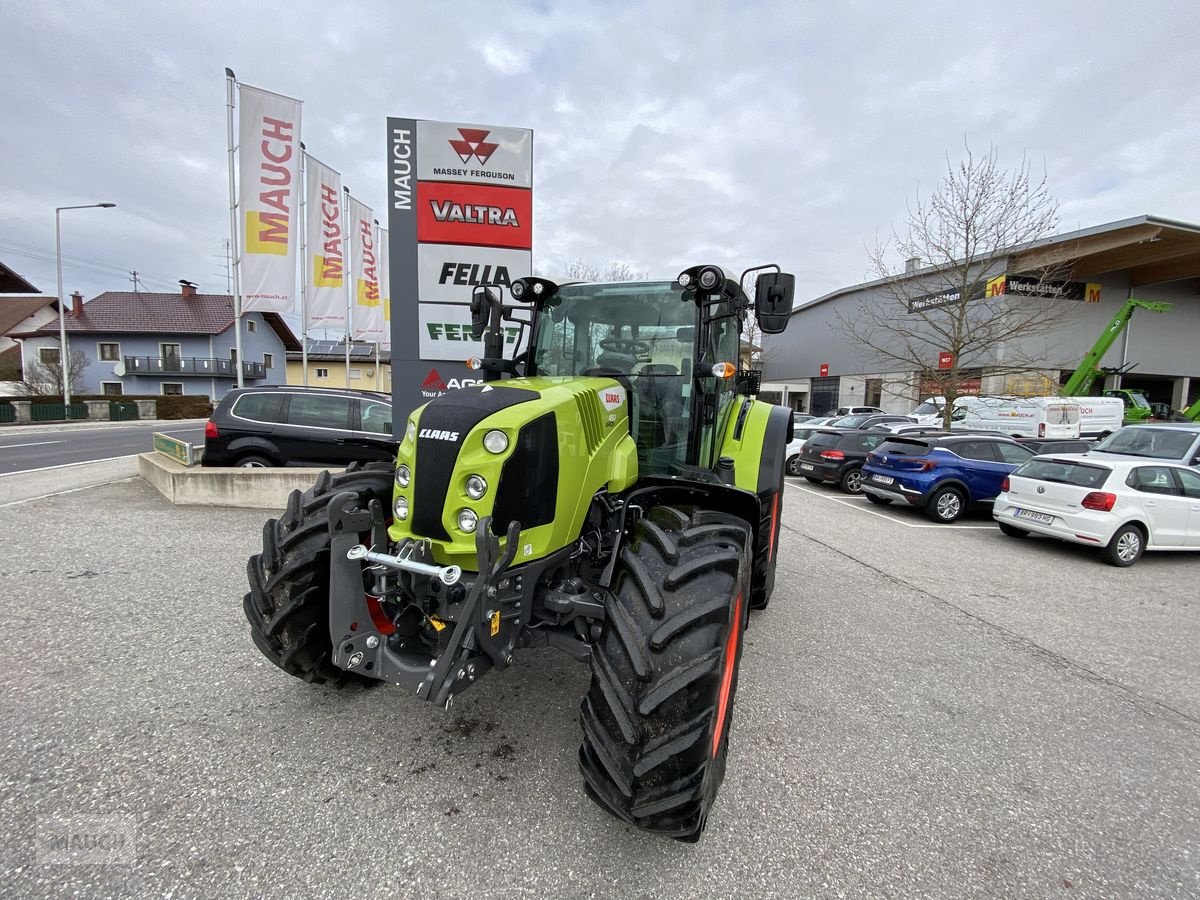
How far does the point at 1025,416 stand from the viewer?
18734 mm

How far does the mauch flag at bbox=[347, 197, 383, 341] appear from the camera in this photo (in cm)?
1648

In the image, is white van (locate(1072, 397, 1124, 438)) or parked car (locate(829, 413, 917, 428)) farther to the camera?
white van (locate(1072, 397, 1124, 438))

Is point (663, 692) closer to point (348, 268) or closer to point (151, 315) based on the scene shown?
point (348, 268)

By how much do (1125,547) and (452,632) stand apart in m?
8.47

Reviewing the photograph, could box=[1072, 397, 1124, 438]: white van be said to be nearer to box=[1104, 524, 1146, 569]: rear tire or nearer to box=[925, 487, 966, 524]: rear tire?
box=[925, 487, 966, 524]: rear tire

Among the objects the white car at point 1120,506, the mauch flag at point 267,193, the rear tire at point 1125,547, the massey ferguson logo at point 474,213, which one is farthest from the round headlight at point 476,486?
the mauch flag at point 267,193

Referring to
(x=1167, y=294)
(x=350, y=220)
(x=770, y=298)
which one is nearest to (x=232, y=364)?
(x=350, y=220)

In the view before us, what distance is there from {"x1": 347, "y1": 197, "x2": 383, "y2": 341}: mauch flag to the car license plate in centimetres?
1711

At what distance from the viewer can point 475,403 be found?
2.44 m

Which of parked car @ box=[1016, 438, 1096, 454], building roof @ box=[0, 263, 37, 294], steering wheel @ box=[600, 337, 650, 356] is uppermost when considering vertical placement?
building roof @ box=[0, 263, 37, 294]

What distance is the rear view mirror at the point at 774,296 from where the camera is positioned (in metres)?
3.46

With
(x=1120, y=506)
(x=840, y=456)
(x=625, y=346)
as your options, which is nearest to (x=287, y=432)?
(x=625, y=346)

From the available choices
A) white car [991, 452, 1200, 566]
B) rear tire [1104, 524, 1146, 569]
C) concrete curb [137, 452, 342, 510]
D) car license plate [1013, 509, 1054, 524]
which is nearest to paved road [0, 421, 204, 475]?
concrete curb [137, 452, 342, 510]

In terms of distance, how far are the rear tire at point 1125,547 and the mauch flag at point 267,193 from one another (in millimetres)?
14131
